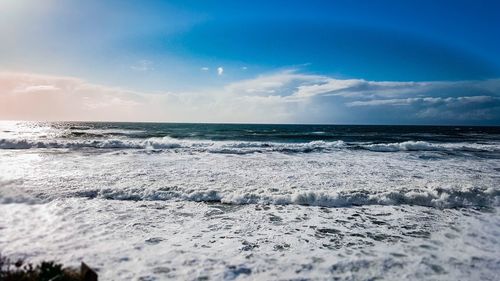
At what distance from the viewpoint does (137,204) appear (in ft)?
27.1

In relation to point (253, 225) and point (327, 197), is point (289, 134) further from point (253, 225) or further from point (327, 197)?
point (253, 225)

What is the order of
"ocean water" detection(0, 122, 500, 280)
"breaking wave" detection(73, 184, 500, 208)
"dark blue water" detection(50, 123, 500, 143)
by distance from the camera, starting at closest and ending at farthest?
1. "ocean water" detection(0, 122, 500, 280)
2. "breaking wave" detection(73, 184, 500, 208)
3. "dark blue water" detection(50, 123, 500, 143)

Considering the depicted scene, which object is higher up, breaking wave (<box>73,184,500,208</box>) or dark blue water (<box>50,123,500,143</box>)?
dark blue water (<box>50,123,500,143</box>)

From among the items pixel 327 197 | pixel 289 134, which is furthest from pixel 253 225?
pixel 289 134

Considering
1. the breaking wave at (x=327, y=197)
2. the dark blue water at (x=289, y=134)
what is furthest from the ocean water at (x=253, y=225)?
the dark blue water at (x=289, y=134)

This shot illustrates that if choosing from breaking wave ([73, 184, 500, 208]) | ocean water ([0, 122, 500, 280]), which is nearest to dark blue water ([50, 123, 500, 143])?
ocean water ([0, 122, 500, 280])

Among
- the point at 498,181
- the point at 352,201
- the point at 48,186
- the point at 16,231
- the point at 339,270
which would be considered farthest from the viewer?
the point at 498,181

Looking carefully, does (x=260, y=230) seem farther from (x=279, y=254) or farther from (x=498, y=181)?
(x=498, y=181)

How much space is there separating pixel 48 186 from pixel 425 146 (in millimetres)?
29889

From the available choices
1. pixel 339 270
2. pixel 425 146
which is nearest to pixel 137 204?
pixel 339 270

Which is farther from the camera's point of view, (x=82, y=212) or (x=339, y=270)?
(x=82, y=212)

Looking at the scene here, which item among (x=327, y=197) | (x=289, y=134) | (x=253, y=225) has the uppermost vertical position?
(x=289, y=134)

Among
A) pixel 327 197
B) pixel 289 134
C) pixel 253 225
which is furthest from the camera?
pixel 289 134

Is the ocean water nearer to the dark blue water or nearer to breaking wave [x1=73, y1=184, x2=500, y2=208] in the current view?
breaking wave [x1=73, y1=184, x2=500, y2=208]
